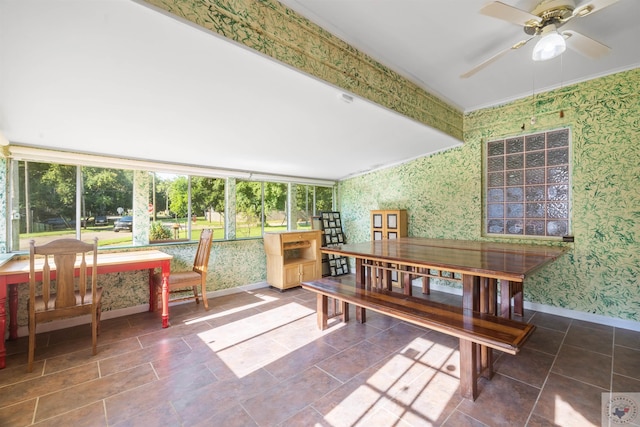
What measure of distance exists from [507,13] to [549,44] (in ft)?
1.50

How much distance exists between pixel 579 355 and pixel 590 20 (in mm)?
3011

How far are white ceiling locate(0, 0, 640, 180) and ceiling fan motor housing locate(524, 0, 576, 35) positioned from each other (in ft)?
0.35

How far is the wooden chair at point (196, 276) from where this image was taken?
140 inches

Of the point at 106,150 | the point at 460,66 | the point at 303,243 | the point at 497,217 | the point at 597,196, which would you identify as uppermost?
the point at 460,66

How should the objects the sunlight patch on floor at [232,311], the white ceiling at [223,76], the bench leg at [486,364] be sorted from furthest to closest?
the sunlight patch on floor at [232,311] → the bench leg at [486,364] → the white ceiling at [223,76]

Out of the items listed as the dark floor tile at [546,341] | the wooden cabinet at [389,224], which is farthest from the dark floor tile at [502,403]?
the wooden cabinet at [389,224]

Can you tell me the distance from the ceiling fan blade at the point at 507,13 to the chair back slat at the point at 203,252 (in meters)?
3.66

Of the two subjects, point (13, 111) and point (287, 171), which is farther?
point (287, 171)

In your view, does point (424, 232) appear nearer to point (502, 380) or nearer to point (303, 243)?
point (303, 243)

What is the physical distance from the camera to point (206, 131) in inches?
114

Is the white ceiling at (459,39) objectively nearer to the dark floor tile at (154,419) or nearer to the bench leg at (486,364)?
the bench leg at (486,364)

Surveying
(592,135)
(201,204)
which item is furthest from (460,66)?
(201,204)

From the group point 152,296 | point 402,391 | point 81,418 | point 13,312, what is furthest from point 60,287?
point 402,391

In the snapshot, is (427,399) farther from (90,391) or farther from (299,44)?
(299,44)
